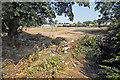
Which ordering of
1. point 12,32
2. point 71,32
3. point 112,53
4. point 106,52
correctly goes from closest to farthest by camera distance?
1. point 112,53
2. point 106,52
3. point 12,32
4. point 71,32

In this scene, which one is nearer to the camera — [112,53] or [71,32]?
[112,53]

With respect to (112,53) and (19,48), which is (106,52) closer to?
(112,53)

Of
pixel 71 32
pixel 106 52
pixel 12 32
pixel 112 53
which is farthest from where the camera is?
pixel 71 32

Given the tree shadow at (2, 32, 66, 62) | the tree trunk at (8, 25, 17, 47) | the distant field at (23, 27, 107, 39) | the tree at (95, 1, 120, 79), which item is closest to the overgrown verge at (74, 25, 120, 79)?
the tree at (95, 1, 120, 79)

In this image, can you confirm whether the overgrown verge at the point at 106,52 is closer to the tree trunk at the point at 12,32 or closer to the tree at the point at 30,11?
the tree at the point at 30,11

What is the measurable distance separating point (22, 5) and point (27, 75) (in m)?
2.53

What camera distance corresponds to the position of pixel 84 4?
466cm

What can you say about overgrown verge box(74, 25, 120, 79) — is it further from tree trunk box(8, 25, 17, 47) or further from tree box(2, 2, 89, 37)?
tree trunk box(8, 25, 17, 47)

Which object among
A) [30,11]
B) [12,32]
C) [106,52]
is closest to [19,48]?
[12,32]

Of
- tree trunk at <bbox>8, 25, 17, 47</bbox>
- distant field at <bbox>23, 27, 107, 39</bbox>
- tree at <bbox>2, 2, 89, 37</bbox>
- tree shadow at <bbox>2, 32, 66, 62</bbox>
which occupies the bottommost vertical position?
tree shadow at <bbox>2, 32, 66, 62</bbox>

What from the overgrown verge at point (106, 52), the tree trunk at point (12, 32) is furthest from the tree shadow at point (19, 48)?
the overgrown verge at point (106, 52)

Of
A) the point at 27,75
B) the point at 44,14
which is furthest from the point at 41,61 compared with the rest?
the point at 44,14

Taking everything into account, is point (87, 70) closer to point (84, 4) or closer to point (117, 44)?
point (117, 44)

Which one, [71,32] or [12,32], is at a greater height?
[12,32]
